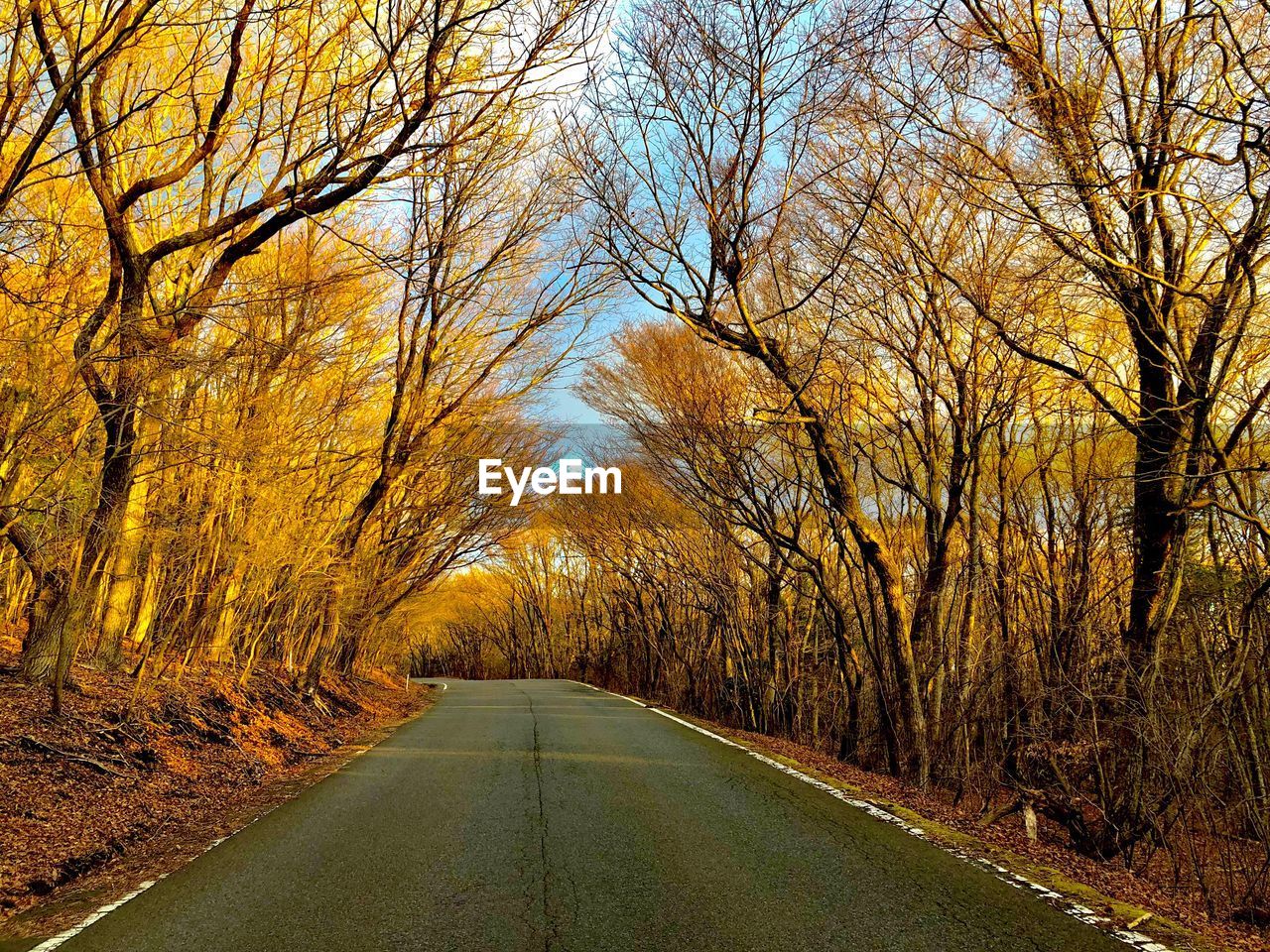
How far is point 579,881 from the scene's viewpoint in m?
4.48

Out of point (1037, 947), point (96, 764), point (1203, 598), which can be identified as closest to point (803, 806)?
point (1037, 947)

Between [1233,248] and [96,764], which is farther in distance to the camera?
[96,764]

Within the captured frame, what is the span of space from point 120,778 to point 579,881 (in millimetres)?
4179

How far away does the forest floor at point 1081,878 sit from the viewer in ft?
12.7

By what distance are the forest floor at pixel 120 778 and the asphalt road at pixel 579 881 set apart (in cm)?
44

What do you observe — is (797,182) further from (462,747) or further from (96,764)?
(96,764)

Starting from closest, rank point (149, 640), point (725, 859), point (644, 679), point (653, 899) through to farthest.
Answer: point (653, 899) → point (725, 859) → point (149, 640) → point (644, 679)

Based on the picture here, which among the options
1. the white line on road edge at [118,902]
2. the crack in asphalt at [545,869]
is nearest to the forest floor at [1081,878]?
the crack in asphalt at [545,869]

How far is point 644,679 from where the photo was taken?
102 feet

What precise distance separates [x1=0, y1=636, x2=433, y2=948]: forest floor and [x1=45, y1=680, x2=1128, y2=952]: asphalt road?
443 millimetres

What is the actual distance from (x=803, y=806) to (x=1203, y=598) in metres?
3.94

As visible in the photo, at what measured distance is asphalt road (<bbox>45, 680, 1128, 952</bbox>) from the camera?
361 cm

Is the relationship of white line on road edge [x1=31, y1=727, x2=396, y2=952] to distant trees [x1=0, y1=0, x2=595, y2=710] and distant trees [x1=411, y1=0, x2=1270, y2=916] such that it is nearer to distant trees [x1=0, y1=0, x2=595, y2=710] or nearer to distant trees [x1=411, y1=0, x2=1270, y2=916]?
distant trees [x1=0, y1=0, x2=595, y2=710]

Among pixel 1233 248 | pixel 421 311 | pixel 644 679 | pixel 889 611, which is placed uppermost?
pixel 421 311
